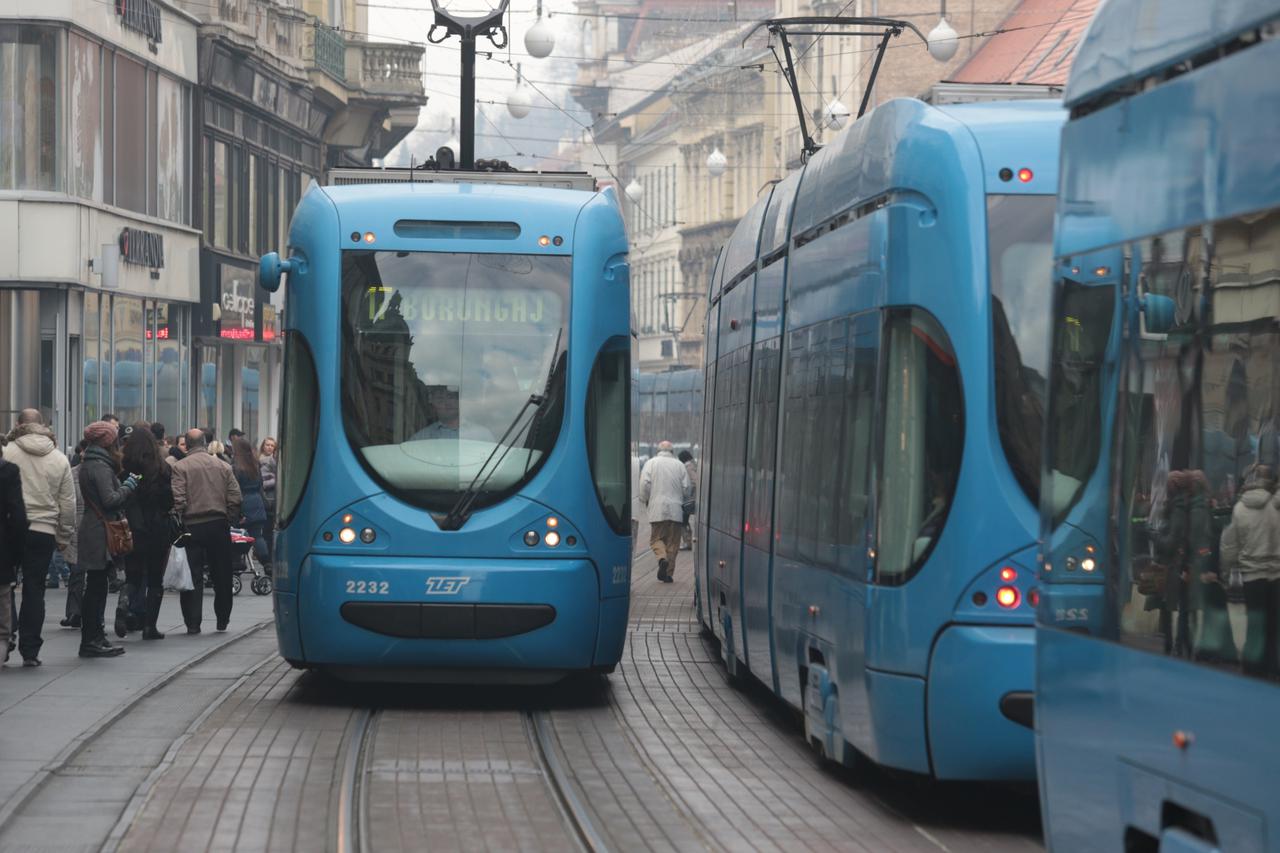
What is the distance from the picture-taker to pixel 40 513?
15.1m

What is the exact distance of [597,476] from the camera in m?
13.2

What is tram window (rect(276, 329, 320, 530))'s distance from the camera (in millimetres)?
13008

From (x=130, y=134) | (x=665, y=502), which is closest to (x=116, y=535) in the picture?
(x=665, y=502)

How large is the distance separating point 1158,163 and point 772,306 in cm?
707

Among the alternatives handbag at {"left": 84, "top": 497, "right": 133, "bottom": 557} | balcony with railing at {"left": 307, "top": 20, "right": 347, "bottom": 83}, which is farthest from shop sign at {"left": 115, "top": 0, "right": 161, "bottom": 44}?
handbag at {"left": 84, "top": 497, "right": 133, "bottom": 557}

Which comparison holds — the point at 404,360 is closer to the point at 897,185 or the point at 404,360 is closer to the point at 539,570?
the point at 539,570

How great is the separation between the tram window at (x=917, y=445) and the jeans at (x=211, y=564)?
9.19m

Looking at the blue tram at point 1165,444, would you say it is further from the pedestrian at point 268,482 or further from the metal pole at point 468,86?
the metal pole at point 468,86

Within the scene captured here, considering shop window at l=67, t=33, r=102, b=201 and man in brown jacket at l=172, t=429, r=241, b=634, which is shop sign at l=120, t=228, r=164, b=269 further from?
man in brown jacket at l=172, t=429, r=241, b=634

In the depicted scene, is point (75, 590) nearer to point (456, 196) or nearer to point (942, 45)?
point (456, 196)

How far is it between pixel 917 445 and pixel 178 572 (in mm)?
10708

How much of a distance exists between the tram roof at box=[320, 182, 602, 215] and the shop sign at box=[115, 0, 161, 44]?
19.3 meters

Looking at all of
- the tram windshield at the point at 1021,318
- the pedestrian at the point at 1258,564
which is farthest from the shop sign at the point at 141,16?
the pedestrian at the point at 1258,564

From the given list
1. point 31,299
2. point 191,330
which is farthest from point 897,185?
point 191,330
